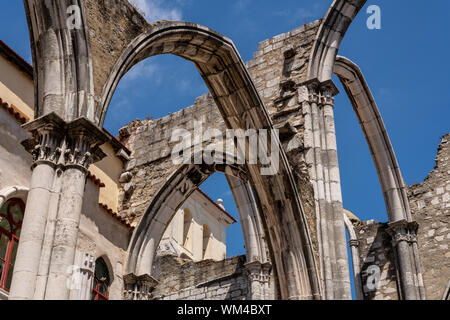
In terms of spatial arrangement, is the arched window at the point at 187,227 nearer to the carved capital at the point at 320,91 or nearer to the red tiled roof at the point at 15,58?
the red tiled roof at the point at 15,58

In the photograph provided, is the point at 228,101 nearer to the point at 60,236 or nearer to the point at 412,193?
the point at 60,236

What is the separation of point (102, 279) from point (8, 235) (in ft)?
5.23

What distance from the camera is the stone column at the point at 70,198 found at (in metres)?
4.86

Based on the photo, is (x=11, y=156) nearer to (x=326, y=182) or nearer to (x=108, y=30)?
(x=108, y=30)

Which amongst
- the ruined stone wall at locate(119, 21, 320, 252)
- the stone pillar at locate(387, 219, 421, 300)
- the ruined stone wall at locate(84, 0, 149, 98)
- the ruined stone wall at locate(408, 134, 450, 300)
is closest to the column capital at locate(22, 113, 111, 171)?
the ruined stone wall at locate(84, 0, 149, 98)

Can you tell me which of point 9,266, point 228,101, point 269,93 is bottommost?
point 9,266

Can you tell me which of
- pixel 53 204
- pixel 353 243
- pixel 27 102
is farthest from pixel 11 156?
pixel 353 243

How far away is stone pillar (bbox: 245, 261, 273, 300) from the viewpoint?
1114cm

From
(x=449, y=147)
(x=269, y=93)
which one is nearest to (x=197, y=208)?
(x=449, y=147)

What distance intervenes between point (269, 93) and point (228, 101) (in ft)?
3.90

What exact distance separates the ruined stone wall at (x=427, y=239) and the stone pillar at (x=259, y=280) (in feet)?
5.61

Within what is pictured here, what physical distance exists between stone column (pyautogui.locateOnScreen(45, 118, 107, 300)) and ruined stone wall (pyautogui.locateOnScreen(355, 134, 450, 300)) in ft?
22.9

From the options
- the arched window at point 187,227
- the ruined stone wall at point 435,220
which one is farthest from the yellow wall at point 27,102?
the arched window at point 187,227
